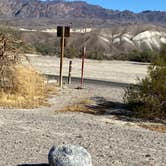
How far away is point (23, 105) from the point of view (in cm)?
1725

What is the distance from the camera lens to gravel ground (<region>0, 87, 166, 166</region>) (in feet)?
33.1

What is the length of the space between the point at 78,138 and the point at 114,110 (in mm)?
5862

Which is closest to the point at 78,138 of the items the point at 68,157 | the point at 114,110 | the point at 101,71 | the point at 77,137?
the point at 77,137

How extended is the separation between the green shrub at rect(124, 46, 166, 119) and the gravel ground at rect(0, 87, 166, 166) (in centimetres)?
101

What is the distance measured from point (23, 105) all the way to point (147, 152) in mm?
7001

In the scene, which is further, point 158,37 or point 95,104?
point 158,37

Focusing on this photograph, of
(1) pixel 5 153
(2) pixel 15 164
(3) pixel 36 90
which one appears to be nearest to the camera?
(2) pixel 15 164

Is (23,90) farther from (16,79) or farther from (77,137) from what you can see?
(77,137)

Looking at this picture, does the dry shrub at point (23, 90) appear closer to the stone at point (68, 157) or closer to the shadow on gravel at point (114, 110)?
the shadow on gravel at point (114, 110)

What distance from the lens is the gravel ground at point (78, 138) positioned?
10.1m

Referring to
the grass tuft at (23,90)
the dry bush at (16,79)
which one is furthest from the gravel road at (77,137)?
the dry bush at (16,79)

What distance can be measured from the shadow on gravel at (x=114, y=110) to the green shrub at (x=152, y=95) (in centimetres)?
26

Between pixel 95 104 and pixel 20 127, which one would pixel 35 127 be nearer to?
pixel 20 127

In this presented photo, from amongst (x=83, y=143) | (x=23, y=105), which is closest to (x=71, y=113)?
(x=23, y=105)
